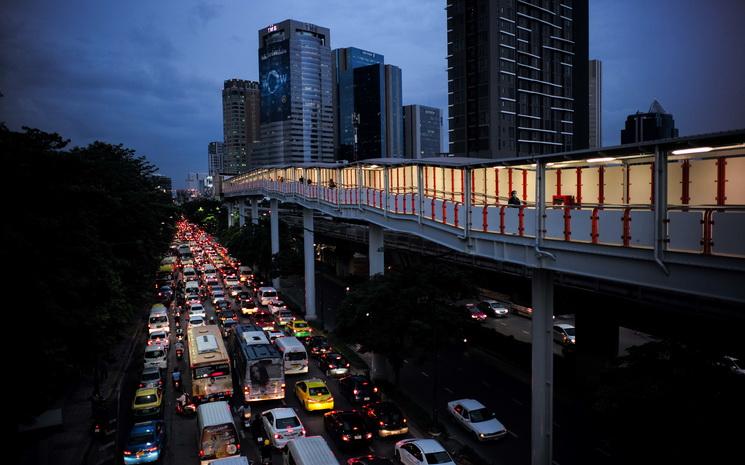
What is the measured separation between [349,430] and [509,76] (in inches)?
2287

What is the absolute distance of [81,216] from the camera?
23.1 m

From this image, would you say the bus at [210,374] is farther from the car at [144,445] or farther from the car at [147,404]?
the car at [144,445]

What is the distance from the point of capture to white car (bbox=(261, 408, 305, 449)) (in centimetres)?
2061

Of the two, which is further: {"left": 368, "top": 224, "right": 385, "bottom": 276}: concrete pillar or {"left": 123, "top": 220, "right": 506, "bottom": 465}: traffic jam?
{"left": 368, "top": 224, "right": 385, "bottom": 276}: concrete pillar

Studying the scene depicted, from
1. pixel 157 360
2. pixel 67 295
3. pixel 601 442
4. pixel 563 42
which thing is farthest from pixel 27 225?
pixel 563 42

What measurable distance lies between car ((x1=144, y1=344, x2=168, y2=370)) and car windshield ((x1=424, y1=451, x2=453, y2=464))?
18695mm

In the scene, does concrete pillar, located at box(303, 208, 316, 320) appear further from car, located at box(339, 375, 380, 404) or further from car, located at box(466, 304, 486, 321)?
car, located at box(339, 375, 380, 404)

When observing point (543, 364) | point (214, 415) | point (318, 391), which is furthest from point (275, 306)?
point (543, 364)

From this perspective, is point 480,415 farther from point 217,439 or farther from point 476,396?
point 217,439

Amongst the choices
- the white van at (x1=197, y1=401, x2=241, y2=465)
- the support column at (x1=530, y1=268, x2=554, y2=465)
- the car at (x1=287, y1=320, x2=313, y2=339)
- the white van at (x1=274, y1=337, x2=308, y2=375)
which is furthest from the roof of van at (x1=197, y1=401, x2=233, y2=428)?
the car at (x1=287, y1=320, x2=313, y2=339)

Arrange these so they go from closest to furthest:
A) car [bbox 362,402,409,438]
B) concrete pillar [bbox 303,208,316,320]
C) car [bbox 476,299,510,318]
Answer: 1. car [bbox 362,402,409,438]
2. concrete pillar [bbox 303,208,316,320]
3. car [bbox 476,299,510,318]

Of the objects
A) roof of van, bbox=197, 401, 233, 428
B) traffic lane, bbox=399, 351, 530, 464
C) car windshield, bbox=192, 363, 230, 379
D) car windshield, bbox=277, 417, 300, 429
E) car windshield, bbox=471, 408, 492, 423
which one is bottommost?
traffic lane, bbox=399, 351, 530, 464

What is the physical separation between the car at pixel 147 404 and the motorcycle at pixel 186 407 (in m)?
0.89

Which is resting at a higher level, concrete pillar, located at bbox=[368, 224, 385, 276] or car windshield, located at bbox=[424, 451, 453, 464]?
concrete pillar, located at bbox=[368, 224, 385, 276]
